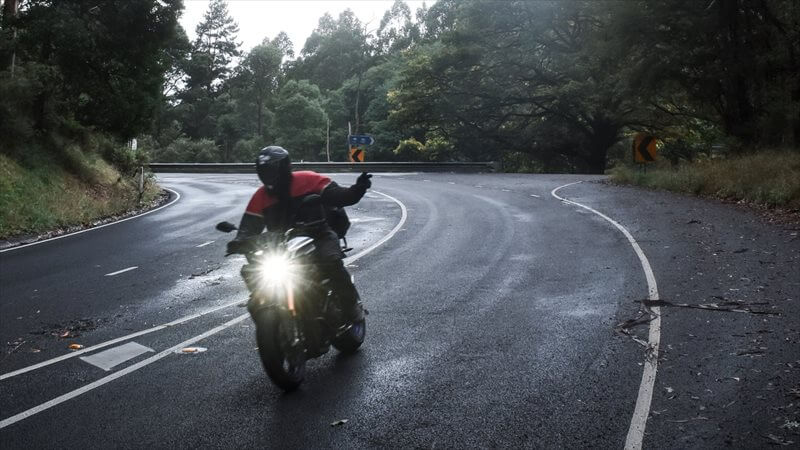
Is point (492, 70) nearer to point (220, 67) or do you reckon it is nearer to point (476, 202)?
point (476, 202)

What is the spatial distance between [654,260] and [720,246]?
1.91 metres

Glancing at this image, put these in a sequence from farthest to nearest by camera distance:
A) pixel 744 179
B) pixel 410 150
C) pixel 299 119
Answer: pixel 299 119
pixel 410 150
pixel 744 179

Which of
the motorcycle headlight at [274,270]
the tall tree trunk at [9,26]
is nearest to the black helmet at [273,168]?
the motorcycle headlight at [274,270]

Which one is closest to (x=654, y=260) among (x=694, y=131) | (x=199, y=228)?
(x=199, y=228)

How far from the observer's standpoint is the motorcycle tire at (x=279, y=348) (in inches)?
213

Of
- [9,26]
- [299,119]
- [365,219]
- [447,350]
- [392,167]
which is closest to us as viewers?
[447,350]

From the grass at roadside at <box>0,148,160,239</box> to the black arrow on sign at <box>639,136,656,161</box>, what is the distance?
19375mm

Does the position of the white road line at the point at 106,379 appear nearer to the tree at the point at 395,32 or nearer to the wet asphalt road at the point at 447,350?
the wet asphalt road at the point at 447,350

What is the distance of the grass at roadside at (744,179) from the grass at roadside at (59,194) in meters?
18.3

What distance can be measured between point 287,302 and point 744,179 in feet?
62.2

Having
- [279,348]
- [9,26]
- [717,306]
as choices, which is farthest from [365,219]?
[9,26]

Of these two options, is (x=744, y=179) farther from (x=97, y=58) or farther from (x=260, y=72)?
(x=260, y=72)

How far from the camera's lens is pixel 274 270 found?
5531 mm

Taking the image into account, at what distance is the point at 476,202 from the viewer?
22.4 m
